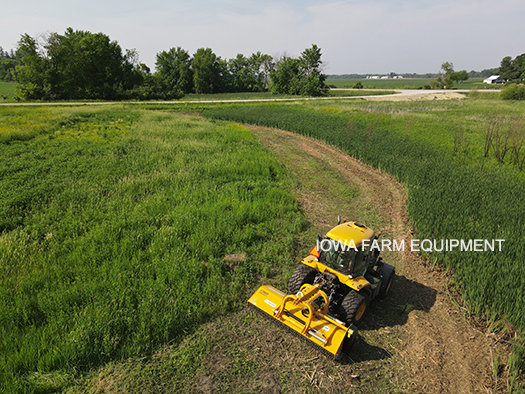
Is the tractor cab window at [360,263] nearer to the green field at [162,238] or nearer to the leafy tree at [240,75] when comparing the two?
the green field at [162,238]

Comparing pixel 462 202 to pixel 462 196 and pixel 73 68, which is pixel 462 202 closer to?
pixel 462 196

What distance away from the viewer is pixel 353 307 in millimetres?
5902

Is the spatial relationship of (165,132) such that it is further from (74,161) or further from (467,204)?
(467,204)

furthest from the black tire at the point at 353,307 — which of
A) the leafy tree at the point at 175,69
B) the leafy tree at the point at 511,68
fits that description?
the leafy tree at the point at 511,68

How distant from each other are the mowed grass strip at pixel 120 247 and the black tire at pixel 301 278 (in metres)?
1.20

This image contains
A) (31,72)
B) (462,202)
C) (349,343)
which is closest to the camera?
(349,343)

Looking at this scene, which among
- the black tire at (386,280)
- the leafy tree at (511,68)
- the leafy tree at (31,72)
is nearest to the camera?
the black tire at (386,280)

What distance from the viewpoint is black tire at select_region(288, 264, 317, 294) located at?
664 cm

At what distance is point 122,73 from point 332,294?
2787 inches

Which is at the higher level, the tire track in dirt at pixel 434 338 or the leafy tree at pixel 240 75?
the leafy tree at pixel 240 75

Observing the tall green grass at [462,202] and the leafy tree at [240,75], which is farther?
the leafy tree at [240,75]

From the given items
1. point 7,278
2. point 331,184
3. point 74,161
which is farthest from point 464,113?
point 7,278

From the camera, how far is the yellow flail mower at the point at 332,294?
5449 mm

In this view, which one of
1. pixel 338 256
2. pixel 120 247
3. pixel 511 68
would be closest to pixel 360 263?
pixel 338 256
